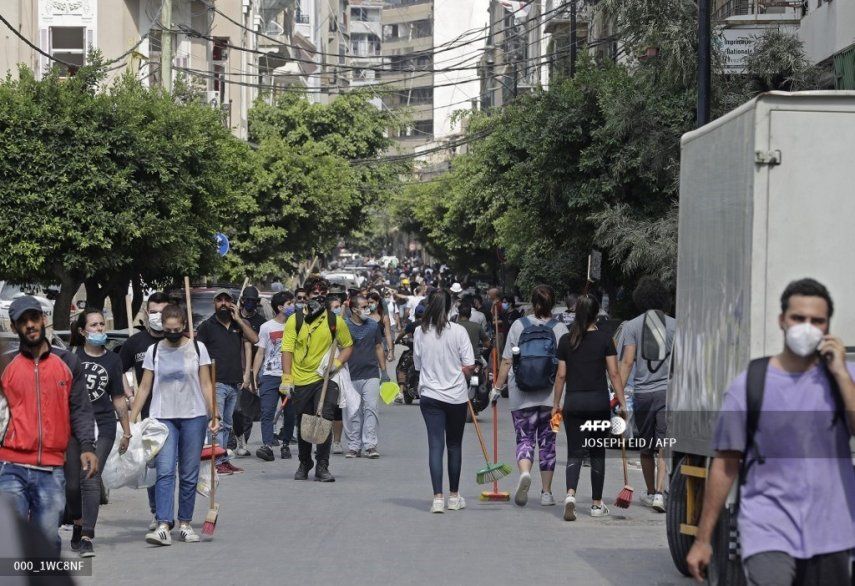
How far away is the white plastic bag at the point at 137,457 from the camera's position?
1033cm

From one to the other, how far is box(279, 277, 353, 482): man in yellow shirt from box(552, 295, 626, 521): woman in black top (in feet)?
10.2

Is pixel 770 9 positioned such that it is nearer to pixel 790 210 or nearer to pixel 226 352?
pixel 226 352

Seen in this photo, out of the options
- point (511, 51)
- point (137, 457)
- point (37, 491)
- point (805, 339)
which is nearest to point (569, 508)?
point (137, 457)

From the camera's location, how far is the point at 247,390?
617 inches

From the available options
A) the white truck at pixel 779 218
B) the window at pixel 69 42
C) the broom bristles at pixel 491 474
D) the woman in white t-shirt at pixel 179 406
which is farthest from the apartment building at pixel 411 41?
the white truck at pixel 779 218

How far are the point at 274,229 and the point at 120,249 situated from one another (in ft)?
64.1

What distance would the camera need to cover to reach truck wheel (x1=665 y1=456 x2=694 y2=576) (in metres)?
8.85

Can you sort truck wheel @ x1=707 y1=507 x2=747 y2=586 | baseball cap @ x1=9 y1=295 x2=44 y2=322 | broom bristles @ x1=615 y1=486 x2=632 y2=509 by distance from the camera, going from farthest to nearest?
1. broom bristles @ x1=615 y1=486 x2=632 y2=509
2. baseball cap @ x1=9 y1=295 x2=44 y2=322
3. truck wheel @ x1=707 y1=507 x2=747 y2=586

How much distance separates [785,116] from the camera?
7.23 m

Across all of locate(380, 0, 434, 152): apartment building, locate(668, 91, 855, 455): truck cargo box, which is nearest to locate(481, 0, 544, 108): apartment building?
locate(380, 0, 434, 152): apartment building

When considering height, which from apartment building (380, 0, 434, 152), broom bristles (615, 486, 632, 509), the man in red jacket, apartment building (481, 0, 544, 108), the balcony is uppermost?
apartment building (380, 0, 434, 152)

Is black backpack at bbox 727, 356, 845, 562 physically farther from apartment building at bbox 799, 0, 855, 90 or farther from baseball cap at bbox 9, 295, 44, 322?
apartment building at bbox 799, 0, 855, 90

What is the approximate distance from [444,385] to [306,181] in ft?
121

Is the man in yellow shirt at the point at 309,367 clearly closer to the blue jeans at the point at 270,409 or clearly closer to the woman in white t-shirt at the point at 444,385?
the blue jeans at the point at 270,409
